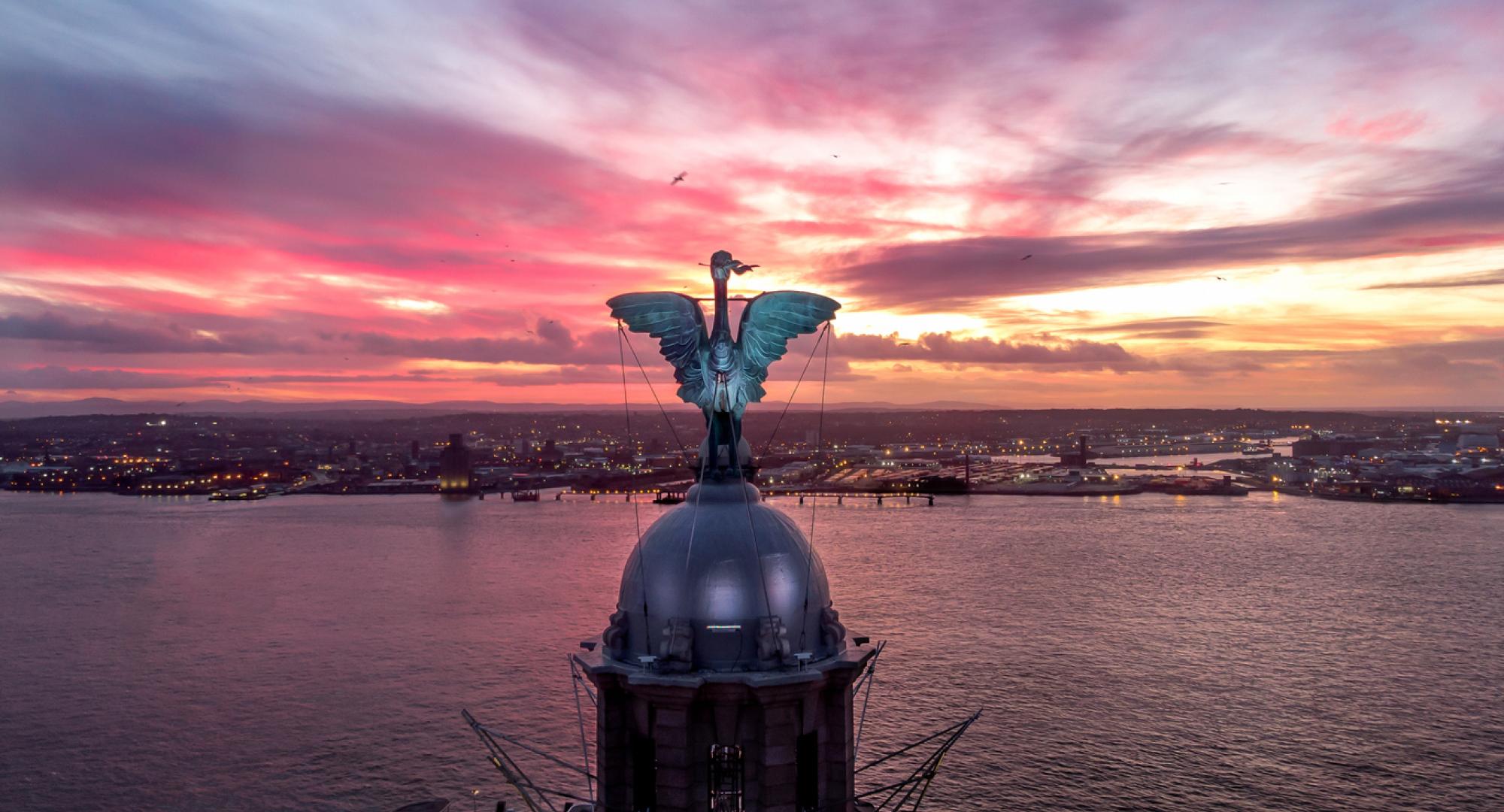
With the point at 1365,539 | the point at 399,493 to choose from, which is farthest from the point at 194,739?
the point at 399,493

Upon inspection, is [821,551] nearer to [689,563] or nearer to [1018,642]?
[1018,642]

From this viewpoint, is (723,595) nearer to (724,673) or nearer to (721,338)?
(724,673)

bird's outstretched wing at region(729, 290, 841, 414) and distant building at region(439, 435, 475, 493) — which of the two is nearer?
bird's outstretched wing at region(729, 290, 841, 414)

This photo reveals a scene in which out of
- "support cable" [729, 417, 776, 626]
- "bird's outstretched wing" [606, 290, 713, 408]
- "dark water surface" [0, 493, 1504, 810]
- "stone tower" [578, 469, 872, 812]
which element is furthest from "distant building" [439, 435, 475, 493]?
"stone tower" [578, 469, 872, 812]

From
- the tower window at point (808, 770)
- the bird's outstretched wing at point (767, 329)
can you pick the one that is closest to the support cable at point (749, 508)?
the bird's outstretched wing at point (767, 329)

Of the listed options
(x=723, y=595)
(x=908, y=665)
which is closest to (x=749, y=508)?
(x=723, y=595)

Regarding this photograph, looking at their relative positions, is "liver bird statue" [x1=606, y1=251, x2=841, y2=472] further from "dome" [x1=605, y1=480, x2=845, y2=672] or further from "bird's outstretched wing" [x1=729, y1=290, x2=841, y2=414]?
"dome" [x1=605, y1=480, x2=845, y2=672]
